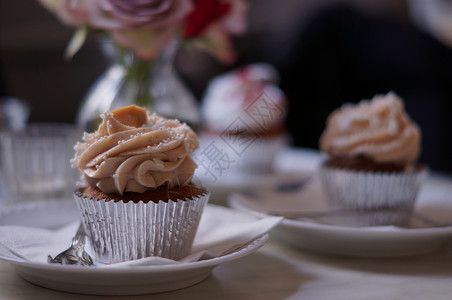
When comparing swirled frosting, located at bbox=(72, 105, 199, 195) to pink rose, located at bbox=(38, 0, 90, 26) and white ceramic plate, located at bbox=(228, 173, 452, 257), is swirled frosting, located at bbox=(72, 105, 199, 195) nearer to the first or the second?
white ceramic plate, located at bbox=(228, 173, 452, 257)

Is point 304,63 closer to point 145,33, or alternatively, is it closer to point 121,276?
point 145,33

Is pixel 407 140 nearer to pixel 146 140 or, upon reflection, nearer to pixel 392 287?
pixel 392 287

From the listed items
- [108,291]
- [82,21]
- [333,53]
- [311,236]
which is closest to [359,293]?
[311,236]

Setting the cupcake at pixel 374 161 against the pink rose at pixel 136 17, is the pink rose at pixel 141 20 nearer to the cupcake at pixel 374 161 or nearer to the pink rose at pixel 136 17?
the pink rose at pixel 136 17

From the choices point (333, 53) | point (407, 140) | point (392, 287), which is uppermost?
point (333, 53)

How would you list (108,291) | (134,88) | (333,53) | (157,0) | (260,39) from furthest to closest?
1. (260,39)
2. (333,53)
3. (134,88)
4. (157,0)
5. (108,291)

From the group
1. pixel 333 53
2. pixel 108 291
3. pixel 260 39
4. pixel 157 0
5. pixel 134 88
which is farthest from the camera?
pixel 260 39

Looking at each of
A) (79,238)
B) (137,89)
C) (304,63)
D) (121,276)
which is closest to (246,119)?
(137,89)
